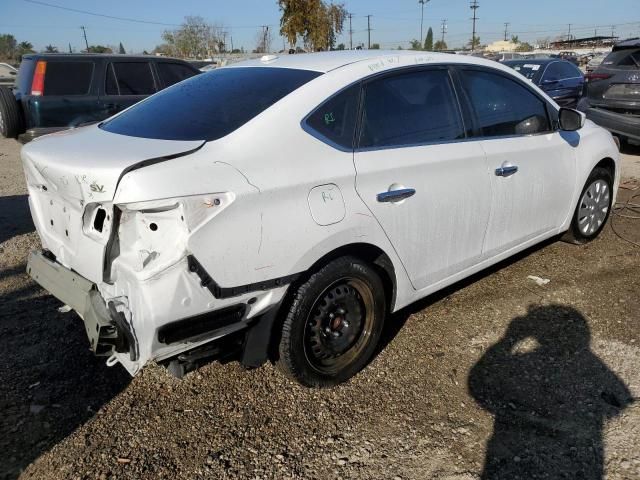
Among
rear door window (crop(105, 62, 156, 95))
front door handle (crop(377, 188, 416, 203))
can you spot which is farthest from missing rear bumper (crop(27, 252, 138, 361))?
rear door window (crop(105, 62, 156, 95))

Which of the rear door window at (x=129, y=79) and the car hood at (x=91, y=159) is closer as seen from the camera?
the car hood at (x=91, y=159)

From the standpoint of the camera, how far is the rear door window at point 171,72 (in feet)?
28.1

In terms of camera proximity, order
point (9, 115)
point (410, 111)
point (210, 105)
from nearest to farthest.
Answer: point (210, 105) < point (410, 111) < point (9, 115)

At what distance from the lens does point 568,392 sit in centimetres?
283

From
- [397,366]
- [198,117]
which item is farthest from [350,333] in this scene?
[198,117]

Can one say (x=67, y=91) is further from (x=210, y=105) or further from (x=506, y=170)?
(x=506, y=170)

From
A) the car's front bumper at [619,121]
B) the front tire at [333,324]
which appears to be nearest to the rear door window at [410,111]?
the front tire at [333,324]

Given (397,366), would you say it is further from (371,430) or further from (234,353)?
(234,353)

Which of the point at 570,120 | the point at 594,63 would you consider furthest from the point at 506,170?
the point at 594,63

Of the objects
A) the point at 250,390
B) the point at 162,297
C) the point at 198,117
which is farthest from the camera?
the point at 250,390

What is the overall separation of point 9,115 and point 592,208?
280 inches

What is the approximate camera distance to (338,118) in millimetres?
2729

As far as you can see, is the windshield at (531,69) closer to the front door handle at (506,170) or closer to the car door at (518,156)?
the car door at (518,156)

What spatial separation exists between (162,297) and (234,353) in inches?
22.0
